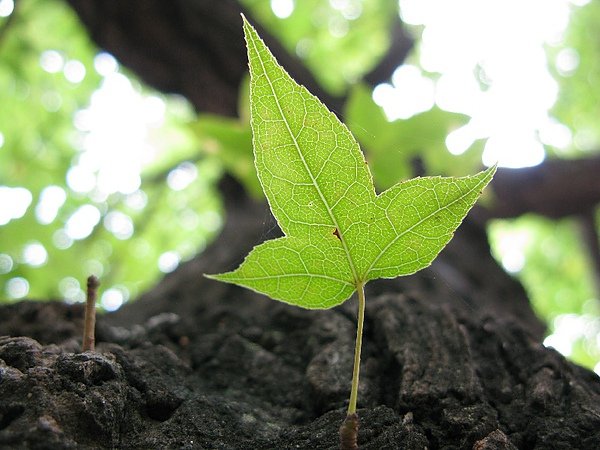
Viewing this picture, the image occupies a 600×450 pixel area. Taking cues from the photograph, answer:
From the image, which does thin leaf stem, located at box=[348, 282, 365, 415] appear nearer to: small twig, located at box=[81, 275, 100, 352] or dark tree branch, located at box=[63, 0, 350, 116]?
small twig, located at box=[81, 275, 100, 352]

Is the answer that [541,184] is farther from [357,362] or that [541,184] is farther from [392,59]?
[357,362]

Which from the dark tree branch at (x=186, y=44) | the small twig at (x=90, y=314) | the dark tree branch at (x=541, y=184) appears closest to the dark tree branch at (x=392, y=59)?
the dark tree branch at (x=186, y=44)

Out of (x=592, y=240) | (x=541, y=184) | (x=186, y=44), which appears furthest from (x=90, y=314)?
(x=592, y=240)

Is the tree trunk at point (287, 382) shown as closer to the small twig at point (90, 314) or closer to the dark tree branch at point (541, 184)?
the small twig at point (90, 314)

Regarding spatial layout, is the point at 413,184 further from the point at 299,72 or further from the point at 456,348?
the point at 299,72

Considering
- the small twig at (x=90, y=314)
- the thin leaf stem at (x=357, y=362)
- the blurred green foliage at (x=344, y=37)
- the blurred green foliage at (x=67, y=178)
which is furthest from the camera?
the blurred green foliage at (x=344, y=37)
